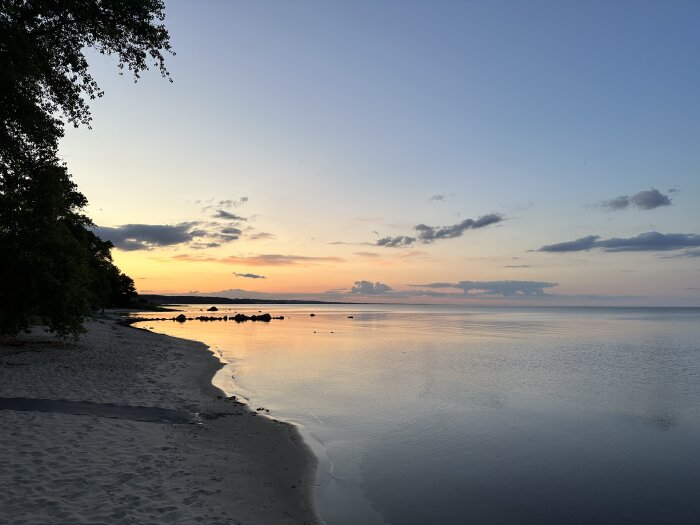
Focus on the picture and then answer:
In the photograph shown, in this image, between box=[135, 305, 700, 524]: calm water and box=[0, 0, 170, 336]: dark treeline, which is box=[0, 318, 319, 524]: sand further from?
box=[0, 0, 170, 336]: dark treeline

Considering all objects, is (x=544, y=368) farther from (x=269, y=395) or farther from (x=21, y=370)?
(x=21, y=370)

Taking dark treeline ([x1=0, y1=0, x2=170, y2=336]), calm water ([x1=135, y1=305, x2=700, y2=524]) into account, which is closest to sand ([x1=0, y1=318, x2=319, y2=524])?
calm water ([x1=135, y1=305, x2=700, y2=524])

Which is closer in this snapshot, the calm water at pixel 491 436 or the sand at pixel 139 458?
the sand at pixel 139 458

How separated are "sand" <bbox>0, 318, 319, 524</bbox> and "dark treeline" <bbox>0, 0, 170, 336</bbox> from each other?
6.06 meters

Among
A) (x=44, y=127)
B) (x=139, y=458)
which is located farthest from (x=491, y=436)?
(x=44, y=127)

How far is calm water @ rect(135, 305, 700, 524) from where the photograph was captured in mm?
11758

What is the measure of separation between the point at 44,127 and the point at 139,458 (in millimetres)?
14331

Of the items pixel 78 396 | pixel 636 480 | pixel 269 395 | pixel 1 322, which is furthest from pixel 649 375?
pixel 1 322

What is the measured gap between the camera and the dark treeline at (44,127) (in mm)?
15333

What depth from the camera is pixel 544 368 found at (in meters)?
38.7

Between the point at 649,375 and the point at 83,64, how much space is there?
42849mm

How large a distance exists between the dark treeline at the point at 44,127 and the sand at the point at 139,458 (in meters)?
6.06

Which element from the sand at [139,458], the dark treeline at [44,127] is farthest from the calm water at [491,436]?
the dark treeline at [44,127]

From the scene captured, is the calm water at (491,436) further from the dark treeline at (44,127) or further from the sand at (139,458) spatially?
the dark treeline at (44,127)
